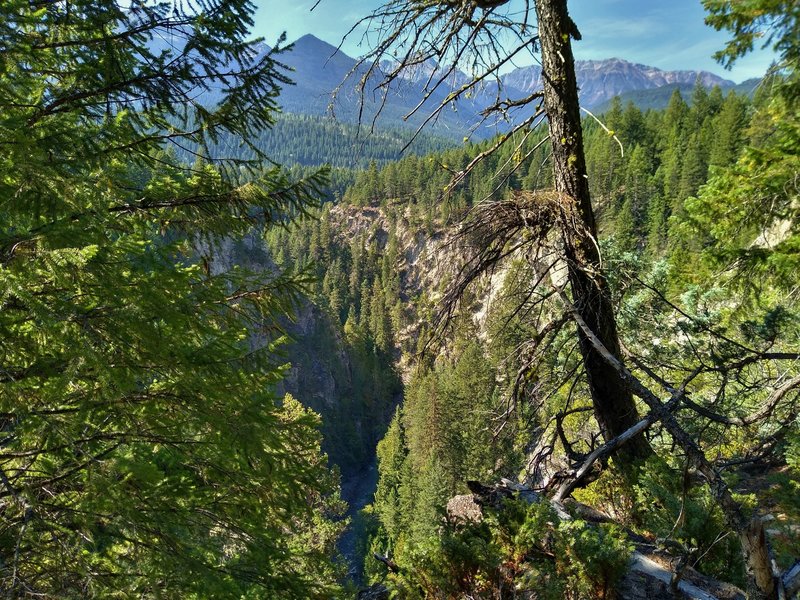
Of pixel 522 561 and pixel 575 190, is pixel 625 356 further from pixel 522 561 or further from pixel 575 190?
pixel 522 561

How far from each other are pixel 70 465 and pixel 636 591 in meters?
3.73

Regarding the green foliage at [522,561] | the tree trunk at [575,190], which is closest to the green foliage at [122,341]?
the green foliage at [522,561]

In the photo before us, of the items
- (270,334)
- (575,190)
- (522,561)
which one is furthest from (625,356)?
(270,334)

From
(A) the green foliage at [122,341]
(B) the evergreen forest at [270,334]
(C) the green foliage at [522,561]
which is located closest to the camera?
(A) the green foliage at [122,341]

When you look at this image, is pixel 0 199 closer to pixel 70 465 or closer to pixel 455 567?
pixel 70 465

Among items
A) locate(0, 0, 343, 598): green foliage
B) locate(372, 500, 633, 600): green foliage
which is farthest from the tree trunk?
locate(0, 0, 343, 598): green foliage

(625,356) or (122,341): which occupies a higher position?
(625,356)

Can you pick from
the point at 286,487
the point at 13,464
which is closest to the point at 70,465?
the point at 13,464

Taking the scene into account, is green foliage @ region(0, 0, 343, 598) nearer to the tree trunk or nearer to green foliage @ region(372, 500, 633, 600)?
green foliage @ region(372, 500, 633, 600)

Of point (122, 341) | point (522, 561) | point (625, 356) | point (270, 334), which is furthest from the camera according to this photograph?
point (270, 334)

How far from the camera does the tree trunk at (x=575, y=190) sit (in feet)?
10.8

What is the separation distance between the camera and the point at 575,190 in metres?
3.48

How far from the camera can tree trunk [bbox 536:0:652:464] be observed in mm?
3305

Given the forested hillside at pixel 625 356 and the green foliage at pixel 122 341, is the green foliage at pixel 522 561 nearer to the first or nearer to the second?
the forested hillside at pixel 625 356
